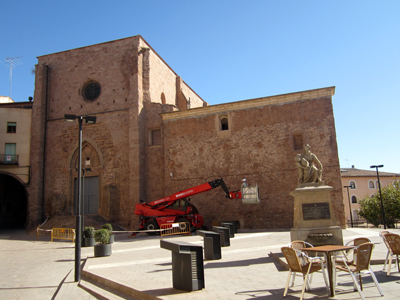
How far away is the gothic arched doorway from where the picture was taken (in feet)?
88.7

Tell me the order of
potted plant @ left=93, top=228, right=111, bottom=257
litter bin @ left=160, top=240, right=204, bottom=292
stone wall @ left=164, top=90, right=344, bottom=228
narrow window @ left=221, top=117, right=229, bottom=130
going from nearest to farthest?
litter bin @ left=160, top=240, right=204, bottom=292 → potted plant @ left=93, top=228, right=111, bottom=257 → stone wall @ left=164, top=90, right=344, bottom=228 → narrow window @ left=221, top=117, right=229, bottom=130

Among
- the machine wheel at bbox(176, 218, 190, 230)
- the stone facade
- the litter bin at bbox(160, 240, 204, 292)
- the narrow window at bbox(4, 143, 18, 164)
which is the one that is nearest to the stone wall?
the stone facade

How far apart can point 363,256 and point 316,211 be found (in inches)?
141

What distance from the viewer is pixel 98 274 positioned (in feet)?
24.2

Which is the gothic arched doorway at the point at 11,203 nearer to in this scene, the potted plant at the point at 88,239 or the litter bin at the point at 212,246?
the potted plant at the point at 88,239

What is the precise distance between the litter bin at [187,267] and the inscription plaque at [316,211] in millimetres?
3813

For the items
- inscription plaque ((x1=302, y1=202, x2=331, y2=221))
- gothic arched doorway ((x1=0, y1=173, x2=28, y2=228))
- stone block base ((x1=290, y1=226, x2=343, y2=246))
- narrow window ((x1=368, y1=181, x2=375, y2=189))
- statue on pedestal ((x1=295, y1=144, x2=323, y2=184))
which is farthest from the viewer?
Answer: narrow window ((x1=368, y1=181, x2=375, y2=189))

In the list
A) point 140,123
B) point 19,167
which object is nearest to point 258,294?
point 140,123

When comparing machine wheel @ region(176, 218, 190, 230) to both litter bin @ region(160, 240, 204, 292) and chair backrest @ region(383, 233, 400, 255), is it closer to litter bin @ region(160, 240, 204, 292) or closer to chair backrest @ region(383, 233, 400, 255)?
litter bin @ region(160, 240, 204, 292)

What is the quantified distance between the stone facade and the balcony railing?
122 cm

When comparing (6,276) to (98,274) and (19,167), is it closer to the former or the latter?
(98,274)

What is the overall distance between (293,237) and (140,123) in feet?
51.1

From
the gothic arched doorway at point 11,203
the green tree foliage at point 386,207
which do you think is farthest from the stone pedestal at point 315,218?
the gothic arched doorway at point 11,203

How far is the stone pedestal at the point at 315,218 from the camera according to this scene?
796 cm
